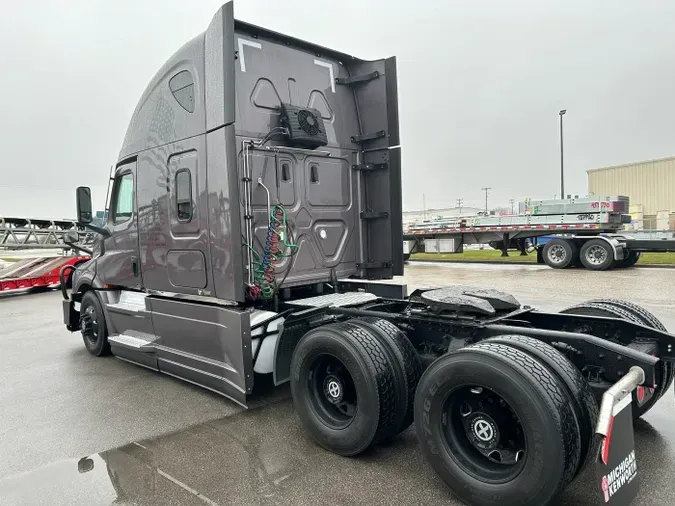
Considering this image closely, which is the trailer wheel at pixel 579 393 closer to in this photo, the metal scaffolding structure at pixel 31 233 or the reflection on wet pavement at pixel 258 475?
the reflection on wet pavement at pixel 258 475

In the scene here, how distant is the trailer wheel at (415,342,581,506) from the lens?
2.37 metres

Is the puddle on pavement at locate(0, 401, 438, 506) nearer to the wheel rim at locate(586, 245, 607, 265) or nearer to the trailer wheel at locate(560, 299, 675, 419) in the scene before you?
the trailer wheel at locate(560, 299, 675, 419)

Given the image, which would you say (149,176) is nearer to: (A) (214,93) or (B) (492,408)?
(A) (214,93)

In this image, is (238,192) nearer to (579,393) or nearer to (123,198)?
(123,198)

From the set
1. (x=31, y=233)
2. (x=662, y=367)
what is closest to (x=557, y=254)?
(x=662, y=367)

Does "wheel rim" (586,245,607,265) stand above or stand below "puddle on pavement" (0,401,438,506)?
above

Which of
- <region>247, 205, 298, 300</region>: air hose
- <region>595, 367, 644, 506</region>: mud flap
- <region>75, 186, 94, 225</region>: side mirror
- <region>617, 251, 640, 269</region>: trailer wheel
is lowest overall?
<region>617, 251, 640, 269</region>: trailer wheel

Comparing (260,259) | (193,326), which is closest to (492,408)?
(260,259)

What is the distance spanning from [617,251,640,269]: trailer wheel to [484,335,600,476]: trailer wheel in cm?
1454

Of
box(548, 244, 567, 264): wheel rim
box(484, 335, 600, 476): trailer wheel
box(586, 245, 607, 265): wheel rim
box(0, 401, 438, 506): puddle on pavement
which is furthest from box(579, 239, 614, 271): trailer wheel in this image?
box(484, 335, 600, 476): trailer wheel

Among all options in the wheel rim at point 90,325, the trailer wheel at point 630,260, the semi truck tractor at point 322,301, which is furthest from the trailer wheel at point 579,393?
the trailer wheel at point 630,260

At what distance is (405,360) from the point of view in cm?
329

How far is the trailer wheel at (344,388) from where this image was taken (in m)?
3.13

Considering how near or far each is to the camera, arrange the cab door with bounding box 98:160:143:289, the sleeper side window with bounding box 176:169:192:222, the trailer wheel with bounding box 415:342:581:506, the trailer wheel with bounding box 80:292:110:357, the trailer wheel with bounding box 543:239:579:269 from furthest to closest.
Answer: the trailer wheel with bounding box 543:239:579:269
the trailer wheel with bounding box 80:292:110:357
the cab door with bounding box 98:160:143:289
the sleeper side window with bounding box 176:169:192:222
the trailer wheel with bounding box 415:342:581:506
